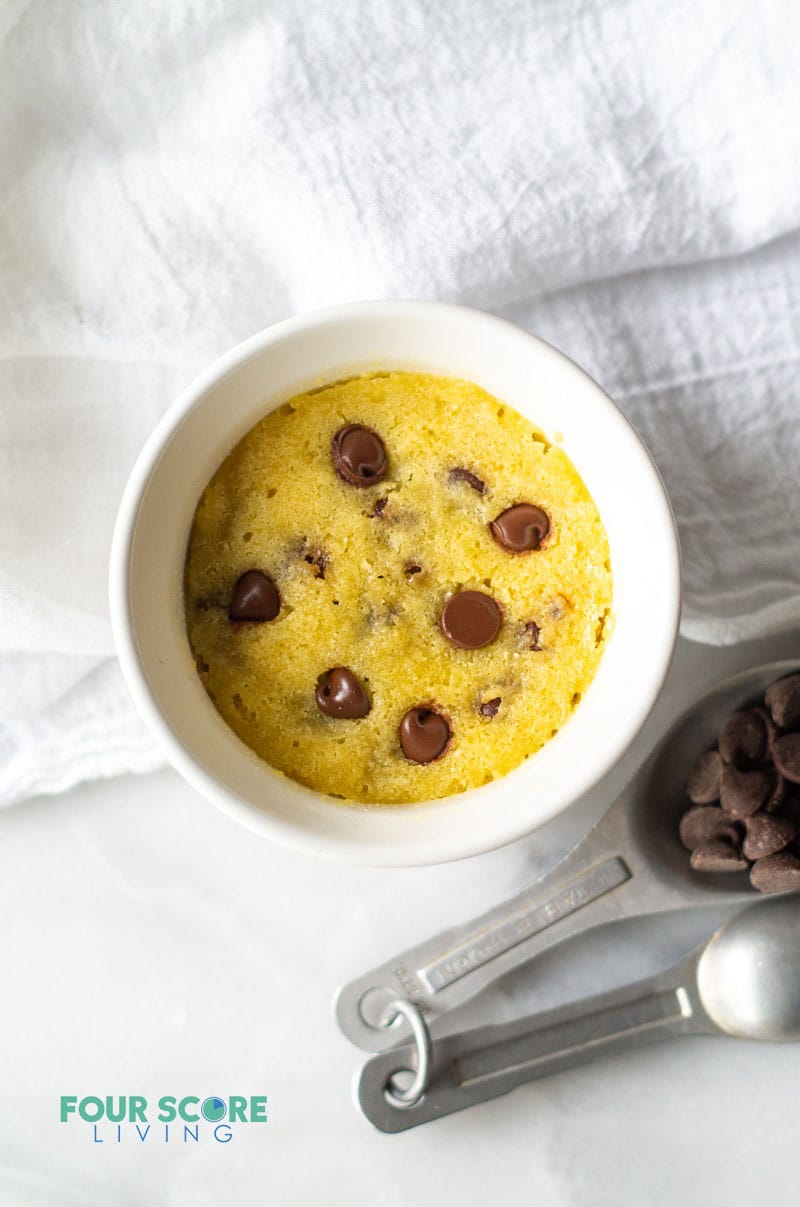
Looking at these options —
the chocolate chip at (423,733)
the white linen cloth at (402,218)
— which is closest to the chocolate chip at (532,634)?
the chocolate chip at (423,733)

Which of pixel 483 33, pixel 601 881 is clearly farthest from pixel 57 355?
pixel 601 881

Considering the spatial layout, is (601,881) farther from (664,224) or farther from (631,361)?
(664,224)

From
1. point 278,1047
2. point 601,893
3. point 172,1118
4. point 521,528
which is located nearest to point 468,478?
point 521,528

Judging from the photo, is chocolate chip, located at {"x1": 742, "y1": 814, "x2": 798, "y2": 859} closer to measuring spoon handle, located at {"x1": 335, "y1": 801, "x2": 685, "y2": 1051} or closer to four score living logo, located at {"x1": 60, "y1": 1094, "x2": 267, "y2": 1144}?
measuring spoon handle, located at {"x1": 335, "y1": 801, "x2": 685, "y2": 1051}

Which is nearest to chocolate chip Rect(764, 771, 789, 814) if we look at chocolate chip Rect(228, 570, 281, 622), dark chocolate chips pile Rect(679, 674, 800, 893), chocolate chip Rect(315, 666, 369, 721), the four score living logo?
dark chocolate chips pile Rect(679, 674, 800, 893)

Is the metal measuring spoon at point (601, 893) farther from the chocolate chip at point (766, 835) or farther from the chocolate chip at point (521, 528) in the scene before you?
the chocolate chip at point (521, 528)

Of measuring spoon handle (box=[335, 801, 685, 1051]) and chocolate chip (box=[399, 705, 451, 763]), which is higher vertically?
chocolate chip (box=[399, 705, 451, 763])
